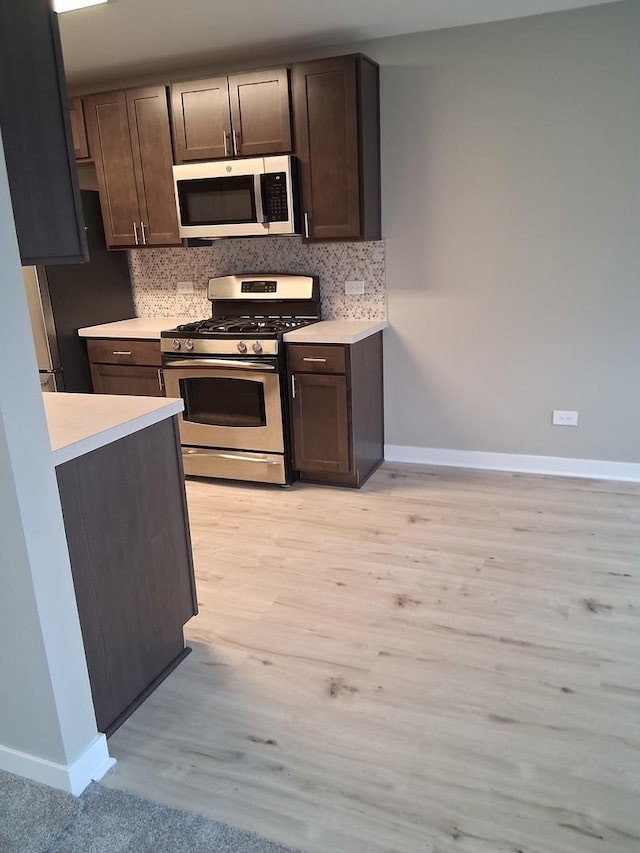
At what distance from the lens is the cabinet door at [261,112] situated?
11.7 feet

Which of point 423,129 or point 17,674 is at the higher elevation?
point 423,129

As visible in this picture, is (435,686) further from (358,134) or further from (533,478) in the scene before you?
(358,134)

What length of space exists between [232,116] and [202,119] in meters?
0.20

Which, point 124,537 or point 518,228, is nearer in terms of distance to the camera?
point 124,537

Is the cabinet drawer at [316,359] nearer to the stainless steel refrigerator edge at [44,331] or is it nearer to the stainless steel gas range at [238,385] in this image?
the stainless steel gas range at [238,385]

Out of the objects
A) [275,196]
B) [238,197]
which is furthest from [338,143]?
[238,197]

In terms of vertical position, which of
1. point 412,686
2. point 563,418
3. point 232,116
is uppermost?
point 232,116

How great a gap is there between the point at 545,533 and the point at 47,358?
9.95 ft

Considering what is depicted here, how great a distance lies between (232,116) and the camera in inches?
145

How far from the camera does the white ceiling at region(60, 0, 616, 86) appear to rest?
3.04m

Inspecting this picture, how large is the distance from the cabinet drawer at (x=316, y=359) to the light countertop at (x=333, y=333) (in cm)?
4

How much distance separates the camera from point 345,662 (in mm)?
2273

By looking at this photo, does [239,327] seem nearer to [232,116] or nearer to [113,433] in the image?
[232,116]

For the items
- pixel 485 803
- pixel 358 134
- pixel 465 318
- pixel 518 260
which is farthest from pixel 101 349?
pixel 485 803
